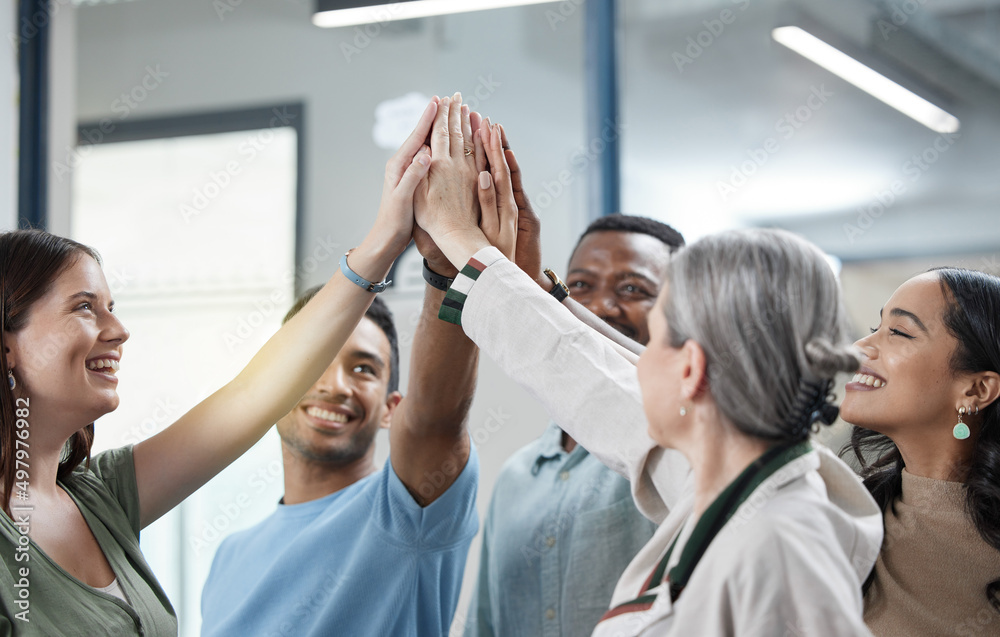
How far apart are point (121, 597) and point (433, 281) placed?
2.30 feet

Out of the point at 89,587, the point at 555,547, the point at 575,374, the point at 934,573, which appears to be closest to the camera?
the point at 575,374

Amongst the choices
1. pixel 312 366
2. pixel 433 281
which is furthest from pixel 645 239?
pixel 312 366

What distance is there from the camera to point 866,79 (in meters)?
2.99

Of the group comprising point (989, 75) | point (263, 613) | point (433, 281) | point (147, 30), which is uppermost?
point (147, 30)

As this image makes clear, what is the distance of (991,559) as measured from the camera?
1416mm

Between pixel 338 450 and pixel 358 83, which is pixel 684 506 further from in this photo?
pixel 358 83

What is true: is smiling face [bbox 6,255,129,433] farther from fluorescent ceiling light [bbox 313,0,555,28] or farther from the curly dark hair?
fluorescent ceiling light [bbox 313,0,555,28]

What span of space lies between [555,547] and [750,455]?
34.9 inches

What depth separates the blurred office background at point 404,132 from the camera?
9.64ft

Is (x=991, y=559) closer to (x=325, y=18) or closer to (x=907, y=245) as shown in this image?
(x=907, y=245)

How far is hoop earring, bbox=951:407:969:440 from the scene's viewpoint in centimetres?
151

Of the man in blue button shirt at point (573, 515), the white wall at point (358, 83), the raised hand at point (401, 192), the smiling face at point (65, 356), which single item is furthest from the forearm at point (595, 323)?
the white wall at point (358, 83)

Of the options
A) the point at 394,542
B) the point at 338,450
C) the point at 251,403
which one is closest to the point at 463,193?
the point at 251,403

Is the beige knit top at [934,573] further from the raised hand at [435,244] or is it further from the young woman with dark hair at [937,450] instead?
the raised hand at [435,244]
